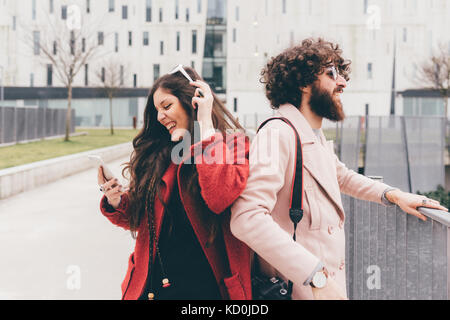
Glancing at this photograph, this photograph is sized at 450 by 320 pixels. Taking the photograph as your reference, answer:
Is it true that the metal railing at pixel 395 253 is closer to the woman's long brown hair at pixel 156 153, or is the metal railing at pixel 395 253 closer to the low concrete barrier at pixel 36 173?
the woman's long brown hair at pixel 156 153

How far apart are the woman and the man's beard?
35cm

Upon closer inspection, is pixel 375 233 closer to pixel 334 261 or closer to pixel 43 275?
pixel 334 261

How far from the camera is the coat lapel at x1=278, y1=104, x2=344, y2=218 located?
5.69ft

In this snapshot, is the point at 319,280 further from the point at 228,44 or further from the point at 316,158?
the point at 228,44

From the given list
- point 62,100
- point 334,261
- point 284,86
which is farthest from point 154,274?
point 62,100

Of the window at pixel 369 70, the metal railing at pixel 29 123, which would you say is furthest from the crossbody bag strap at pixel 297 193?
the window at pixel 369 70

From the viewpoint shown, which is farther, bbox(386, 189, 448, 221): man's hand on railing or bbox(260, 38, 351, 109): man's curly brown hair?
bbox(386, 189, 448, 221): man's hand on railing

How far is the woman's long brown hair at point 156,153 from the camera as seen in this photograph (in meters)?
1.74

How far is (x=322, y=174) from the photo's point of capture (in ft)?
5.74

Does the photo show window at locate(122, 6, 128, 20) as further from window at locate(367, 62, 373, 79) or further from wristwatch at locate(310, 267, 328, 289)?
wristwatch at locate(310, 267, 328, 289)

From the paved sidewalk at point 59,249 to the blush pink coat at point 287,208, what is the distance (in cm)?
271

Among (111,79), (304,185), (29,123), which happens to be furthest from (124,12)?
(304,185)

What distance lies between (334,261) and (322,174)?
1.05 feet

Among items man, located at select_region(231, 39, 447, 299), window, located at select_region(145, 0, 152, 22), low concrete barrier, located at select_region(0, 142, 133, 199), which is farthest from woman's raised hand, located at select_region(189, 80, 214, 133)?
window, located at select_region(145, 0, 152, 22)
